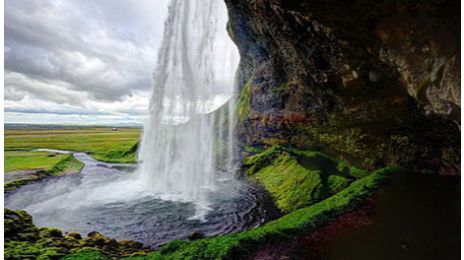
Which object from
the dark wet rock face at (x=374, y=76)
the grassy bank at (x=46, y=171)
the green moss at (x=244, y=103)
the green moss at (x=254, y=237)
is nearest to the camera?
the green moss at (x=254, y=237)

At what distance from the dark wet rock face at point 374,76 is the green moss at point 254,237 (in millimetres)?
4988

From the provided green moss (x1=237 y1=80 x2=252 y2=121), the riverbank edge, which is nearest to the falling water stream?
the riverbank edge

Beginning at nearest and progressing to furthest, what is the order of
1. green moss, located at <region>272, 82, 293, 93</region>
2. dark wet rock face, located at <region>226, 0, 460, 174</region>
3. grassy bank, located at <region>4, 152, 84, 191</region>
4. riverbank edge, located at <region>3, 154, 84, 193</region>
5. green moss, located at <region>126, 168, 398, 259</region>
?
green moss, located at <region>126, 168, 398, 259</region>
dark wet rock face, located at <region>226, 0, 460, 174</region>
riverbank edge, located at <region>3, 154, 84, 193</region>
grassy bank, located at <region>4, 152, 84, 191</region>
green moss, located at <region>272, 82, 293, 93</region>

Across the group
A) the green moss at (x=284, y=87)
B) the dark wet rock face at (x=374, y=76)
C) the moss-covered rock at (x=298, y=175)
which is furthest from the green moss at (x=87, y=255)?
the green moss at (x=284, y=87)

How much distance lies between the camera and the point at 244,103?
133ft

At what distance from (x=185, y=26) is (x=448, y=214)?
65.6 feet

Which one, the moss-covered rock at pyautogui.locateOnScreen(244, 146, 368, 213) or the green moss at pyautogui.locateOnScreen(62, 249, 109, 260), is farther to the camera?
the moss-covered rock at pyautogui.locateOnScreen(244, 146, 368, 213)

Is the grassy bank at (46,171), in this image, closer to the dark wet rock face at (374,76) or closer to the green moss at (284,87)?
the dark wet rock face at (374,76)

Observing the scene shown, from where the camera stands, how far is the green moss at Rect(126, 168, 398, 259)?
8328 millimetres

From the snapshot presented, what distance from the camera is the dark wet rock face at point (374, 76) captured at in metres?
8.55

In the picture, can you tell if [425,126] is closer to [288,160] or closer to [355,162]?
[355,162]

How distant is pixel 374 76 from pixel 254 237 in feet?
28.6

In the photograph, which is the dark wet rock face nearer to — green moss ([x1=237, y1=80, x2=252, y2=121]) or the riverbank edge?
green moss ([x1=237, y1=80, x2=252, y2=121])

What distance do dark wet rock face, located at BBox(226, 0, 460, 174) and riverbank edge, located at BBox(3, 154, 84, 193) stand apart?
20438 mm
